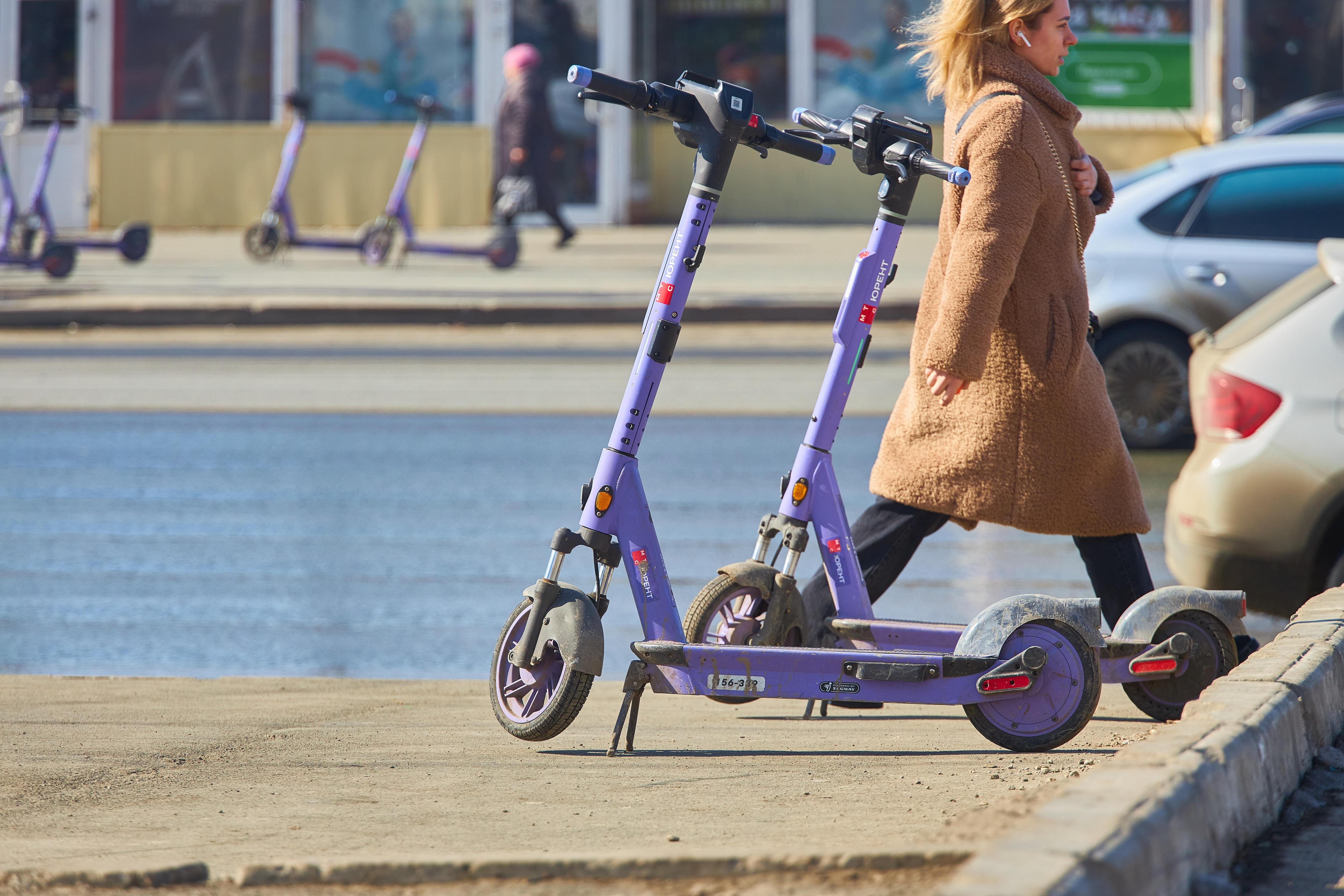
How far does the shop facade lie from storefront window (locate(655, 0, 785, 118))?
21 millimetres

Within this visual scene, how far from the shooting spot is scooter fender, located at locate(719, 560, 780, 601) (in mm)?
4566

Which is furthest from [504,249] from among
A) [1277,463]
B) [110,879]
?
[110,879]

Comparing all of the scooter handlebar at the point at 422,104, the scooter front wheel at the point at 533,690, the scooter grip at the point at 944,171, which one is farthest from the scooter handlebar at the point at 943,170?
the scooter handlebar at the point at 422,104

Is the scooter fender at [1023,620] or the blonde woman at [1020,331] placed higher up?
the blonde woman at [1020,331]

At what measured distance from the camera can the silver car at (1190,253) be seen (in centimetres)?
948

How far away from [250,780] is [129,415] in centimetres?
743

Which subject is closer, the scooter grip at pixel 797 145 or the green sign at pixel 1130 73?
the scooter grip at pixel 797 145

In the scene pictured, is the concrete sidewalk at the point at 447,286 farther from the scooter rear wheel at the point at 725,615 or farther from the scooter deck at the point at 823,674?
the scooter deck at the point at 823,674

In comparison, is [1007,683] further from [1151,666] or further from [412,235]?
[412,235]

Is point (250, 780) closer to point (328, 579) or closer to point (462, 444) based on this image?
point (328, 579)

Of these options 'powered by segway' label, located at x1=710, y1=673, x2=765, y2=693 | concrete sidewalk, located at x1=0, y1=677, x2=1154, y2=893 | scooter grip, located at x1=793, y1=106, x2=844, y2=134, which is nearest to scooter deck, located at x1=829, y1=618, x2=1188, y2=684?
concrete sidewalk, located at x1=0, y1=677, x2=1154, y2=893

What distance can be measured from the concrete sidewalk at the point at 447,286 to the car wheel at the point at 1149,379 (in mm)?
4195

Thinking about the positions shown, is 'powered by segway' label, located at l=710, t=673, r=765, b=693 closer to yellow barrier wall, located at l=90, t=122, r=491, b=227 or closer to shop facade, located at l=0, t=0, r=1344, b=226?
shop facade, located at l=0, t=0, r=1344, b=226

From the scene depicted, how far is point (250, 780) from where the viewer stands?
3977 mm
